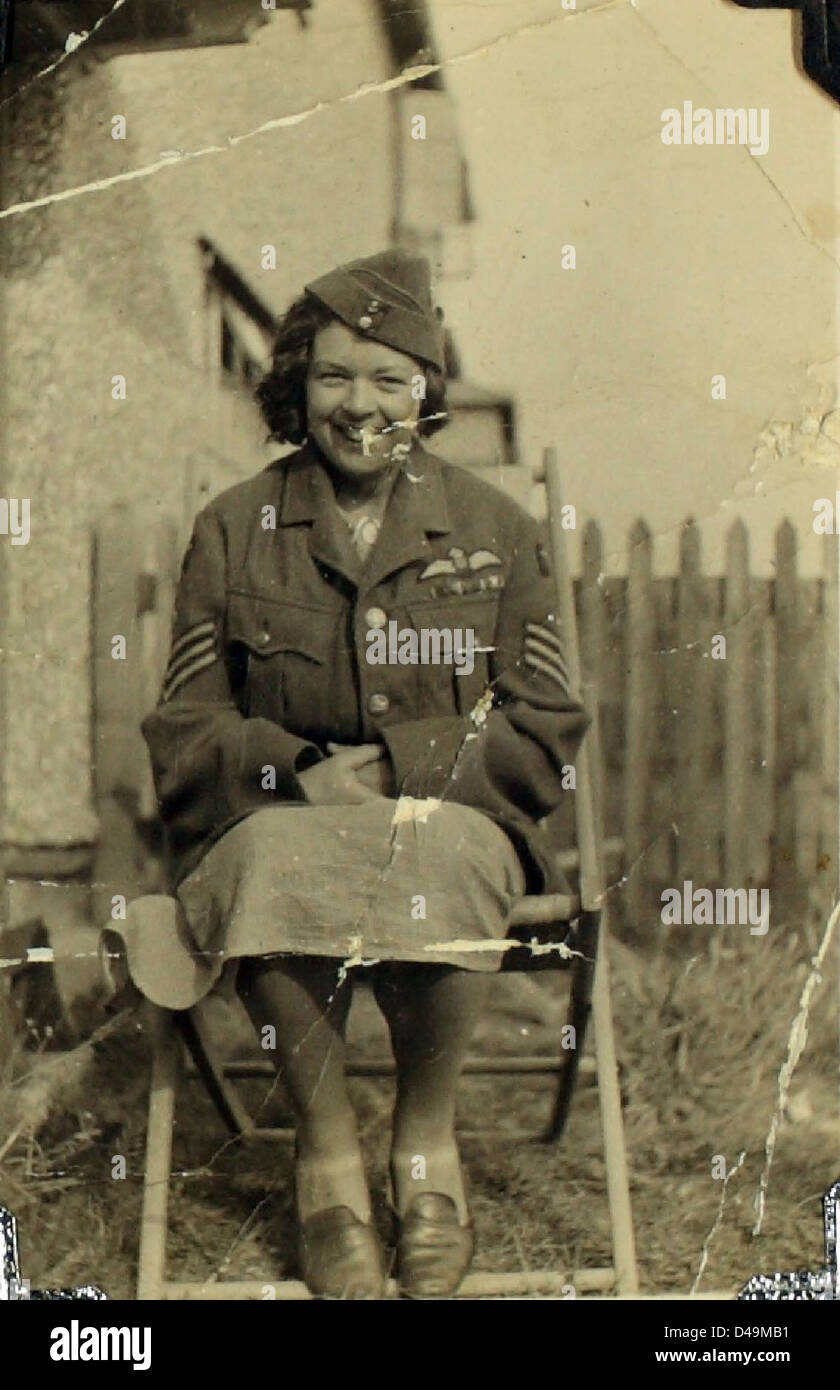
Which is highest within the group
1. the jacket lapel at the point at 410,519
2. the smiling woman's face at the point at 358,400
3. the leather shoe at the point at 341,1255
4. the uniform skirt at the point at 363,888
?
the smiling woman's face at the point at 358,400

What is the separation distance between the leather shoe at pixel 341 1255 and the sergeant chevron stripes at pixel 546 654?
3.48 ft

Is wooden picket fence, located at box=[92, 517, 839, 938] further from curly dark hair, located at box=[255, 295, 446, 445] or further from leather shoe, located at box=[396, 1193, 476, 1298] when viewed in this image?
leather shoe, located at box=[396, 1193, 476, 1298]

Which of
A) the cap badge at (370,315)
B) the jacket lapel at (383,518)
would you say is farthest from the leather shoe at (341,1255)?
the cap badge at (370,315)

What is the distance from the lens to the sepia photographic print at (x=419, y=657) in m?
3.72

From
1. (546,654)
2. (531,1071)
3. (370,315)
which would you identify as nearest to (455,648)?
(546,654)

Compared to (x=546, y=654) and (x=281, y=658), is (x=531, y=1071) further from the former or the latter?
(x=281, y=658)

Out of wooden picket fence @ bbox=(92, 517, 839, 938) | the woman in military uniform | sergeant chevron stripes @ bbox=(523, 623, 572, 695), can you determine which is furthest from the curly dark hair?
sergeant chevron stripes @ bbox=(523, 623, 572, 695)

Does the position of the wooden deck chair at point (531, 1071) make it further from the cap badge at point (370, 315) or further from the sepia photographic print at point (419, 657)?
the cap badge at point (370, 315)

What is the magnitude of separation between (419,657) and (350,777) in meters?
0.26

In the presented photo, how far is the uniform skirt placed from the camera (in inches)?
144

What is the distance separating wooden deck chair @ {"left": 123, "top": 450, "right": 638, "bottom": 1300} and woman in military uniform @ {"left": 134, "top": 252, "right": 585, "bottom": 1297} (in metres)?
0.05

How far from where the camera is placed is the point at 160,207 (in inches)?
153
